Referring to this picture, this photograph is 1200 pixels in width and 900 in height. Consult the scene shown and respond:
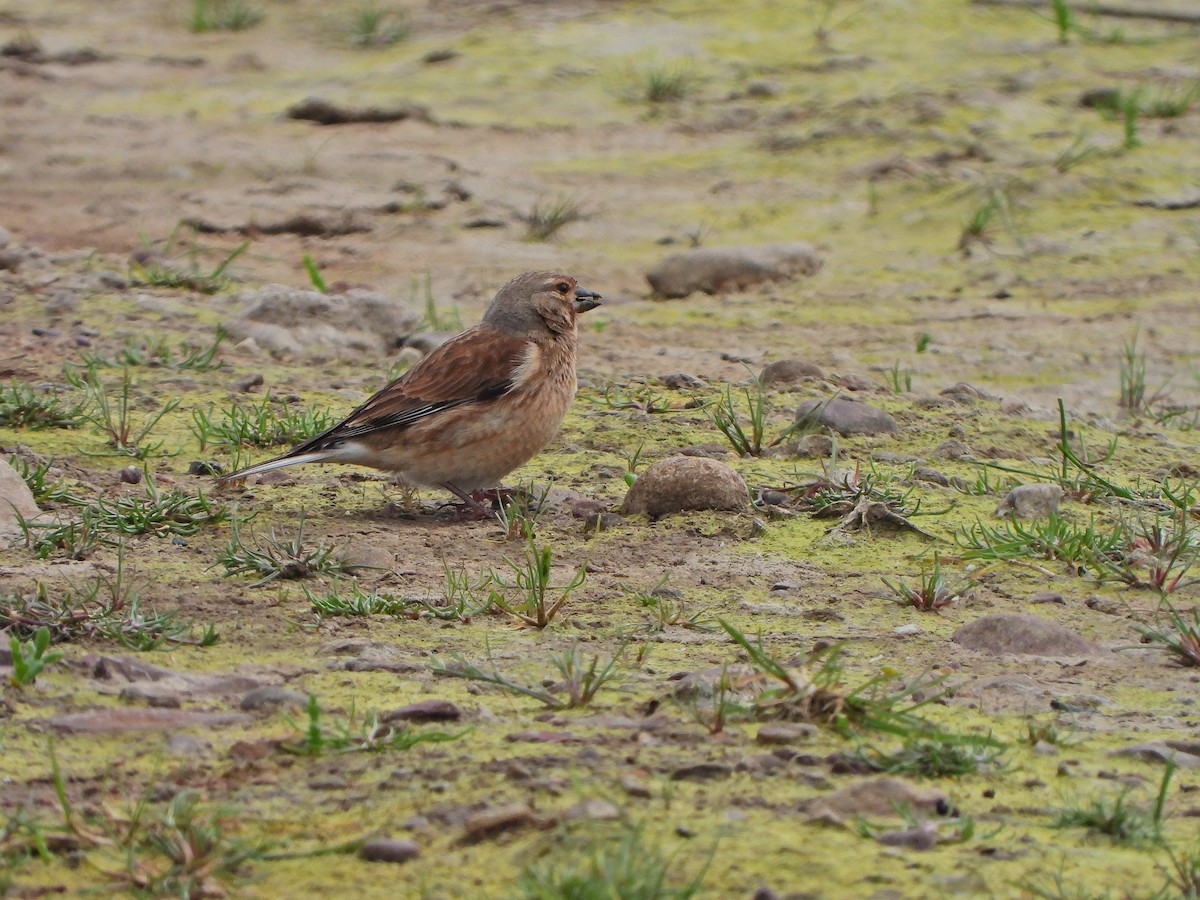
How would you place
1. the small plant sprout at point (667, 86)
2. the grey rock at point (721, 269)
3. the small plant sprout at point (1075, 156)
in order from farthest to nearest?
1. the small plant sprout at point (667, 86)
2. the small plant sprout at point (1075, 156)
3. the grey rock at point (721, 269)

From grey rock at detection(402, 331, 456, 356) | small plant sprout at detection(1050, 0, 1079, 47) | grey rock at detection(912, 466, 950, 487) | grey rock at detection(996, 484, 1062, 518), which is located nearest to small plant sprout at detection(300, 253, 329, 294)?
grey rock at detection(402, 331, 456, 356)

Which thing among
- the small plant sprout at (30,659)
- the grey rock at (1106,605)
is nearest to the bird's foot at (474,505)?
the grey rock at (1106,605)

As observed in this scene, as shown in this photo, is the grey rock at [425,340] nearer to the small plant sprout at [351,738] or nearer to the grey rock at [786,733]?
the small plant sprout at [351,738]

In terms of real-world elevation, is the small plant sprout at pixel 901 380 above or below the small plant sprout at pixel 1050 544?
below

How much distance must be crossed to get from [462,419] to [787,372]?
2.04 metres

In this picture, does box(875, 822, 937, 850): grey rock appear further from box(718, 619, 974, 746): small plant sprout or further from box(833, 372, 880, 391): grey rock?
box(833, 372, 880, 391): grey rock

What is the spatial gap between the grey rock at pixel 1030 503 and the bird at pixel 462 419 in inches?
64.3

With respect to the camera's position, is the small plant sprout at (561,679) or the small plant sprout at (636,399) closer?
the small plant sprout at (561,679)

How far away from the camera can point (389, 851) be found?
3.16 meters

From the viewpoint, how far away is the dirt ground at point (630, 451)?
3.30 meters

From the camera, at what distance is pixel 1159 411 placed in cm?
788

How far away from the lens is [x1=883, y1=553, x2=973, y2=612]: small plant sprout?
4.89 m

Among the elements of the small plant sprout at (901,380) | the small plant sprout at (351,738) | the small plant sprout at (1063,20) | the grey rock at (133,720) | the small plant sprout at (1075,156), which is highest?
the small plant sprout at (1063,20)

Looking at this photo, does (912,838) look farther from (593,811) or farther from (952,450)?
(952,450)
